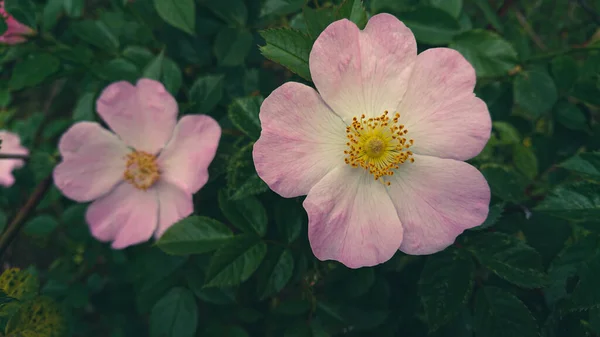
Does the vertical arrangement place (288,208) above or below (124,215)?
above

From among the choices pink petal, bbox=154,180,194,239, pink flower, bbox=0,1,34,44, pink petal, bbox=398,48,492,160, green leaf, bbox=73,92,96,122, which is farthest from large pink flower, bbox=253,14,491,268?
pink flower, bbox=0,1,34,44

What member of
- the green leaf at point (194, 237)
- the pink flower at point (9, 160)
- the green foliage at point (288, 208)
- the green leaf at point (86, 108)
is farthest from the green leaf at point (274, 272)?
the pink flower at point (9, 160)

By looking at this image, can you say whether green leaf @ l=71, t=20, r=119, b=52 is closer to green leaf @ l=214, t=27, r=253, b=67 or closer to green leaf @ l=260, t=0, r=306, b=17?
green leaf @ l=214, t=27, r=253, b=67

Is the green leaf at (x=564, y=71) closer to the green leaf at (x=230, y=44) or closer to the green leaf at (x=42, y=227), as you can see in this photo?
the green leaf at (x=230, y=44)

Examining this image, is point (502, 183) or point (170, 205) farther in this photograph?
point (170, 205)

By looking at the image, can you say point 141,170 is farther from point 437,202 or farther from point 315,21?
point 437,202

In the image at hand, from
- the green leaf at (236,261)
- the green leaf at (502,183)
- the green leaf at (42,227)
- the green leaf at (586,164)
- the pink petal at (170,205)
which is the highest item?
the green leaf at (586,164)

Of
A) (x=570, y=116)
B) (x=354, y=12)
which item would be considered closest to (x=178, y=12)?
(x=354, y=12)
